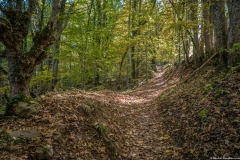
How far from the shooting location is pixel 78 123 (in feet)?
14.3

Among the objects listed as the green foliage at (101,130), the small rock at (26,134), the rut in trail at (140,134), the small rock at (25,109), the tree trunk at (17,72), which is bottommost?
the rut in trail at (140,134)

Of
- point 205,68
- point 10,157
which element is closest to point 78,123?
point 10,157

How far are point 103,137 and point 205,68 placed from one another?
764 cm

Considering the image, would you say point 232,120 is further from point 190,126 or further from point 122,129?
point 122,129

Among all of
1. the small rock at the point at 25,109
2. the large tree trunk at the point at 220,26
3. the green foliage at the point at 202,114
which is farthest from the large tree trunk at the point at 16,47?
the large tree trunk at the point at 220,26

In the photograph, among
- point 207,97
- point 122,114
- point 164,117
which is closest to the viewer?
point 207,97

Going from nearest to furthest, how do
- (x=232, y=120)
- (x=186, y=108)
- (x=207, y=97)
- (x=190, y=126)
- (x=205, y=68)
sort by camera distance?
(x=232, y=120) < (x=190, y=126) < (x=207, y=97) < (x=186, y=108) < (x=205, y=68)

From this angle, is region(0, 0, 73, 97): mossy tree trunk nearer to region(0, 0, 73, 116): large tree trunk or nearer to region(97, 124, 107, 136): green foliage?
region(0, 0, 73, 116): large tree trunk

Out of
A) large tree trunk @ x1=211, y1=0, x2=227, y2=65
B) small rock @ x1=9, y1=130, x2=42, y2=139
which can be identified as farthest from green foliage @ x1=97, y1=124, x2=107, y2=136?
large tree trunk @ x1=211, y1=0, x2=227, y2=65

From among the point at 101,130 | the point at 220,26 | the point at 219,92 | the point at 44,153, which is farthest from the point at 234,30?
the point at 44,153

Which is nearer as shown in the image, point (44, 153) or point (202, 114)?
point (44, 153)

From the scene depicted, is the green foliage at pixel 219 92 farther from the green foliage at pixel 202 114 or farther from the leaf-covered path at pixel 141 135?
the leaf-covered path at pixel 141 135

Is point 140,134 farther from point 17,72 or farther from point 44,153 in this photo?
point 17,72

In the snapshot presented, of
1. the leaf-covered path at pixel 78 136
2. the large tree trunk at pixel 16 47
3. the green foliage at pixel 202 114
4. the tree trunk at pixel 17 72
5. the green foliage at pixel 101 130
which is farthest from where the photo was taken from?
the tree trunk at pixel 17 72
